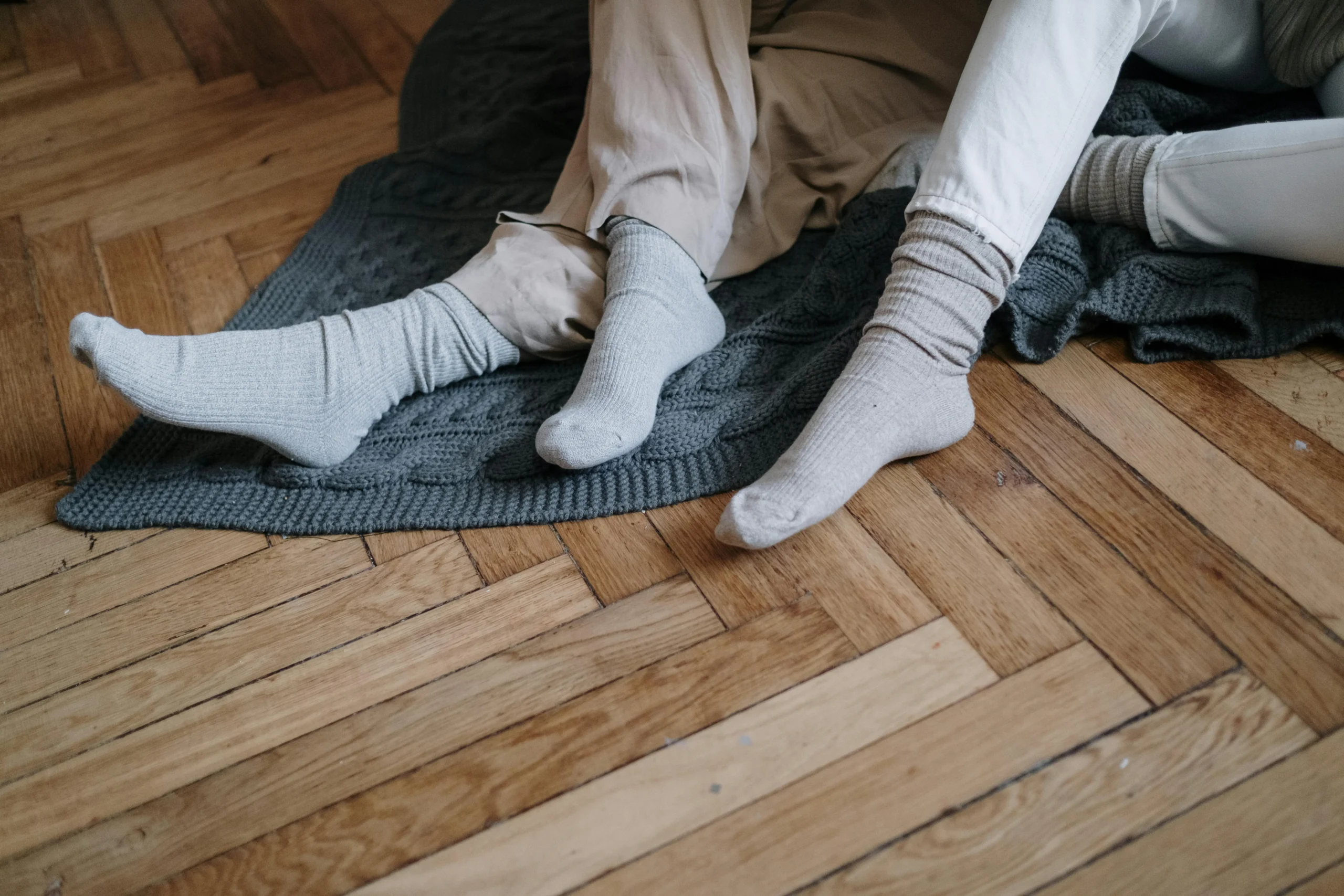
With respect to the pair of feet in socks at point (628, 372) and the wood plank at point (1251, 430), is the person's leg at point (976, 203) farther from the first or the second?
the wood plank at point (1251, 430)

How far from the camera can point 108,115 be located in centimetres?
125

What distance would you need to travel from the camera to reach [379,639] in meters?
0.62

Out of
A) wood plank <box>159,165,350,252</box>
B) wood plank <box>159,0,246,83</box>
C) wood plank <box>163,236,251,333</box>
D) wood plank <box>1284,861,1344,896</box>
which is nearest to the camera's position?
wood plank <box>1284,861,1344,896</box>

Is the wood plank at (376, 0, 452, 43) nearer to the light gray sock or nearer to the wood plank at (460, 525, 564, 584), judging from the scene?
the light gray sock

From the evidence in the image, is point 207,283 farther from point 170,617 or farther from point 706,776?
point 706,776

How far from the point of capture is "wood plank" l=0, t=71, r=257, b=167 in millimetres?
1203

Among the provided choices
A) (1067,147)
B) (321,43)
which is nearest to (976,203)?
(1067,147)

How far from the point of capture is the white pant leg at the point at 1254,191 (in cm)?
67

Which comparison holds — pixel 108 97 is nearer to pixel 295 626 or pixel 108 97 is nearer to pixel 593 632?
pixel 295 626

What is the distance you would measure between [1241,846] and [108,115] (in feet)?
4.52

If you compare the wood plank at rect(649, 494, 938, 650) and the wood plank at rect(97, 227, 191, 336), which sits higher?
the wood plank at rect(649, 494, 938, 650)

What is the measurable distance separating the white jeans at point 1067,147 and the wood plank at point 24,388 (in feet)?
2.25

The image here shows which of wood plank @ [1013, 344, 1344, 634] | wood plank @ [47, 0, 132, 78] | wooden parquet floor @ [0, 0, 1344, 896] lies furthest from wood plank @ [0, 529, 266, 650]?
wood plank @ [47, 0, 132, 78]

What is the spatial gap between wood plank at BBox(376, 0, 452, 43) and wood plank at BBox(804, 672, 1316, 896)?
121cm
